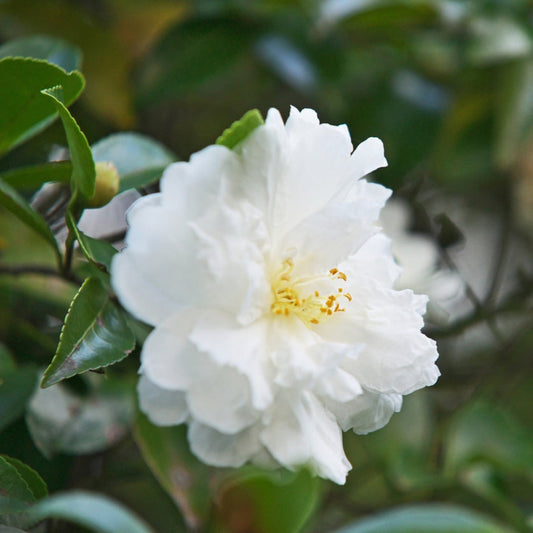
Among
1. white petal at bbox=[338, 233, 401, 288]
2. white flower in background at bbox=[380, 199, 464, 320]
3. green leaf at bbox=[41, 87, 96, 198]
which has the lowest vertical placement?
white flower in background at bbox=[380, 199, 464, 320]

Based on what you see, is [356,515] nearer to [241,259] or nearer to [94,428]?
[94,428]

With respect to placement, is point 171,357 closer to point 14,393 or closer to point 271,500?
point 271,500

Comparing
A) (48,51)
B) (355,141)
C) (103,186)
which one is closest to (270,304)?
(103,186)

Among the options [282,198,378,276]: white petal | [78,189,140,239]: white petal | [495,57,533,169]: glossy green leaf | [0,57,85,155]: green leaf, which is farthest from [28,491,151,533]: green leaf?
[495,57,533,169]: glossy green leaf

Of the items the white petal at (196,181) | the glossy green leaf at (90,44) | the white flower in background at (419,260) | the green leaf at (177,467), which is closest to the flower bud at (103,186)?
the white petal at (196,181)

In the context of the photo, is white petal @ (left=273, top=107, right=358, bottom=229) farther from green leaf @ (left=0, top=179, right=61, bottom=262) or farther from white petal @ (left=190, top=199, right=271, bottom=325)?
green leaf @ (left=0, top=179, right=61, bottom=262)

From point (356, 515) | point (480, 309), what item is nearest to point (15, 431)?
point (356, 515)

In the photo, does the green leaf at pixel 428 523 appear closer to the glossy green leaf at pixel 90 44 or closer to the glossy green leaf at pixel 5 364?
the glossy green leaf at pixel 5 364
